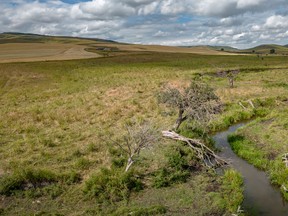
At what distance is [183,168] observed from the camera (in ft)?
57.3

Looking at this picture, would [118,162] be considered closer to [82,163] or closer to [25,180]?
[82,163]

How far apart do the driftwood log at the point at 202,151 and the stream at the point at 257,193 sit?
996 mm

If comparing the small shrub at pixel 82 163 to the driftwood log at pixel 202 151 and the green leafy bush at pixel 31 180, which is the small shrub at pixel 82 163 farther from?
the driftwood log at pixel 202 151

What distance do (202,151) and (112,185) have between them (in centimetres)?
639

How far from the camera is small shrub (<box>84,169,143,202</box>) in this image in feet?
47.4

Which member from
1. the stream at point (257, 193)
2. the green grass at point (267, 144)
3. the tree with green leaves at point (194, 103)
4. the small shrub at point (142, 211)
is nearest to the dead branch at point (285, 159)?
the green grass at point (267, 144)

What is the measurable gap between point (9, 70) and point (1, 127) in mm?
49393

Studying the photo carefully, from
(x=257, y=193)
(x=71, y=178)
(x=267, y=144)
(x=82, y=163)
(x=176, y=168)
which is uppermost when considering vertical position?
→ (x=267, y=144)

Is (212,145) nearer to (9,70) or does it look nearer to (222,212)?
(222,212)

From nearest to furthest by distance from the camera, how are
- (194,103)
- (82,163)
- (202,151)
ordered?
(82,163) < (202,151) < (194,103)

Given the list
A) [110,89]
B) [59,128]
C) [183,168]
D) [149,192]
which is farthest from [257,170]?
[110,89]

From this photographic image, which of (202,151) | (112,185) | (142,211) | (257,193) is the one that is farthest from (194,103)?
(142,211)

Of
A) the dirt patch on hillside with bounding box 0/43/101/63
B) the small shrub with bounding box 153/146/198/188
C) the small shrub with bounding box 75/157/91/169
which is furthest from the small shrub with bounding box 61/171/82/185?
the dirt patch on hillside with bounding box 0/43/101/63

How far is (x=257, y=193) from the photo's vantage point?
15.5m
